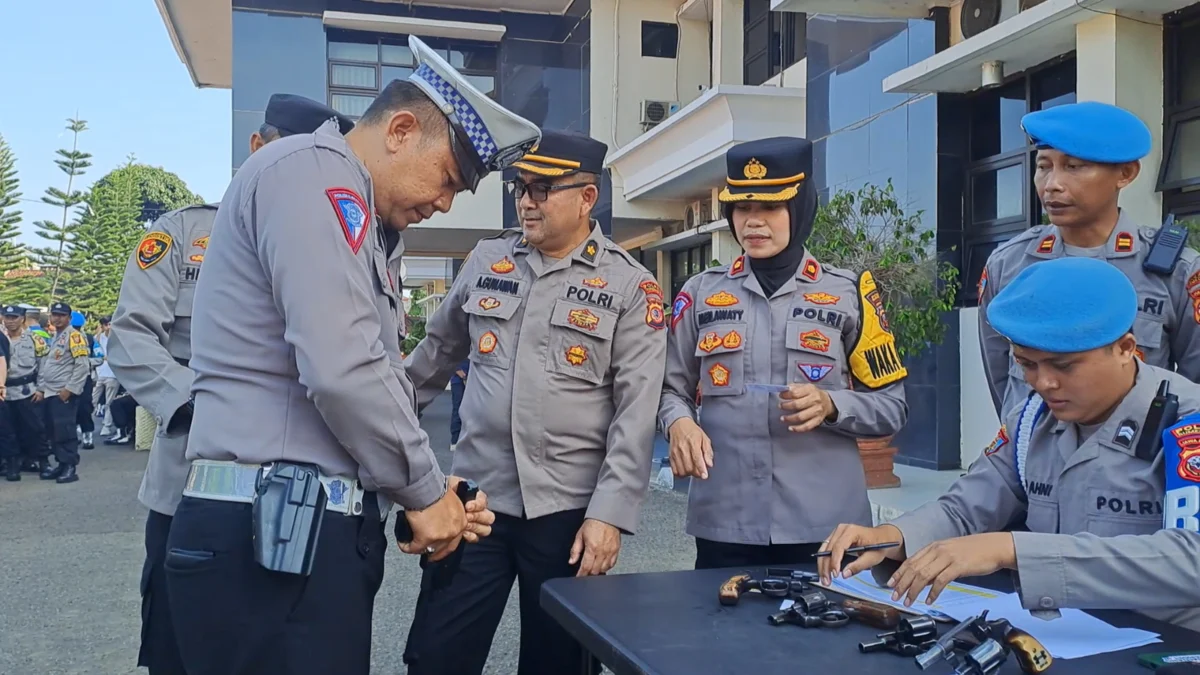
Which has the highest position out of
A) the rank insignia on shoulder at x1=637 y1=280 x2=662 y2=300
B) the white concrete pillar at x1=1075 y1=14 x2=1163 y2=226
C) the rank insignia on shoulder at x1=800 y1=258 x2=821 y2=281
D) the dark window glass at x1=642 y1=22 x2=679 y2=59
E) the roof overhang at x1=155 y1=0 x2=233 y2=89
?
the roof overhang at x1=155 y1=0 x2=233 y2=89

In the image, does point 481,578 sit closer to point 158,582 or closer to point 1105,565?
point 158,582

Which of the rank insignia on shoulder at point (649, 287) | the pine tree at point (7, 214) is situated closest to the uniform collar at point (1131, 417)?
the rank insignia on shoulder at point (649, 287)

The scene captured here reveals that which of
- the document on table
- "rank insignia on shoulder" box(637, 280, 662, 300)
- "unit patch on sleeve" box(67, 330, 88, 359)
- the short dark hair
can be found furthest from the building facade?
"unit patch on sleeve" box(67, 330, 88, 359)

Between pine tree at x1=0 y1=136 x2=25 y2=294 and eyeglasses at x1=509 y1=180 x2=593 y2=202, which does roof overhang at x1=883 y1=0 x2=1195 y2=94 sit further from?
pine tree at x1=0 y1=136 x2=25 y2=294

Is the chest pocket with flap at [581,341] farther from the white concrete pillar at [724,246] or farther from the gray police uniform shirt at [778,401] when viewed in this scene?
the white concrete pillar at [724,246]

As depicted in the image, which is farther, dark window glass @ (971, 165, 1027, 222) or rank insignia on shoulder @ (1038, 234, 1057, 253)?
dark window glass @ (971, 165, 1027, 222)

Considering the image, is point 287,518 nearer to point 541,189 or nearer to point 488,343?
point 488,343

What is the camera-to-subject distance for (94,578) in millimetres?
5398

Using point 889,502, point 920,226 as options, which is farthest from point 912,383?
point 889,502

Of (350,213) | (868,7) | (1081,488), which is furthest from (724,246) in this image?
(350,213)

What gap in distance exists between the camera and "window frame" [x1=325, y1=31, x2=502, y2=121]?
15.9m

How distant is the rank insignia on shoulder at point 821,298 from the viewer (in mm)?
2557

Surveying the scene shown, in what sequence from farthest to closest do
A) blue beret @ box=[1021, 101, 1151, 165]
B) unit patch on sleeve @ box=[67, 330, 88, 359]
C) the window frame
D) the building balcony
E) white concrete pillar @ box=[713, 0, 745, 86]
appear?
1. the window frame
2. white concrete pillar @ box=[713, 0, 745, 86]
3. unit patch on sleeve @ box=[67, 330, 88, 359]
4. the building balcony
5. blue beret @ box=[1021, 101, 1151, 165]

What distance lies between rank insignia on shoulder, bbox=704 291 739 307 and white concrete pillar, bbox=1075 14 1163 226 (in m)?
4.31
